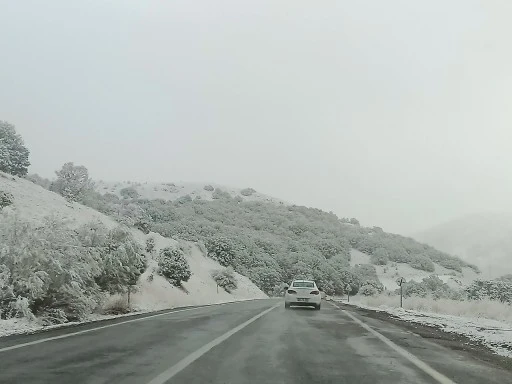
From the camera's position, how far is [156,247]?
64750 millimetres

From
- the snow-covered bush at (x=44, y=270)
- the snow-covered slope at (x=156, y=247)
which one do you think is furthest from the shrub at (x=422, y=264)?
the snow-covered bush at (x=44, y=270)

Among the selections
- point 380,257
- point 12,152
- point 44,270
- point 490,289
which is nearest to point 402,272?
point 380,257

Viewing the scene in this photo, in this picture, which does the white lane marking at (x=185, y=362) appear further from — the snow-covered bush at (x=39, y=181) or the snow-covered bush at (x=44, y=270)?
the snow-covered bush at (x=39, y=181)

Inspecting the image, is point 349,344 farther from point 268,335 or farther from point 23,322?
point 23,322

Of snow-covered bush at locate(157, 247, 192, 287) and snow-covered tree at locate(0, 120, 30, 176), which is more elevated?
snow-covered tree at locate(0, 120, 30, 176)

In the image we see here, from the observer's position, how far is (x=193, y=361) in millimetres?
7945

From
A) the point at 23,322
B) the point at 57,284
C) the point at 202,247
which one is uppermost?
the point at 202,247

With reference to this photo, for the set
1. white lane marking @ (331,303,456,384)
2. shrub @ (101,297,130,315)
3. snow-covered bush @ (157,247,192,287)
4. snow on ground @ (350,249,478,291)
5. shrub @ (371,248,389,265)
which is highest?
shrub @ (371,248,389,265)

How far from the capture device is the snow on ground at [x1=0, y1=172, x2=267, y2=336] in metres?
38.8

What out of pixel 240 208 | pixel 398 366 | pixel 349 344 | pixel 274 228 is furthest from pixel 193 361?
pixel 240 208

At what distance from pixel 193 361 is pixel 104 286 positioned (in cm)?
1440

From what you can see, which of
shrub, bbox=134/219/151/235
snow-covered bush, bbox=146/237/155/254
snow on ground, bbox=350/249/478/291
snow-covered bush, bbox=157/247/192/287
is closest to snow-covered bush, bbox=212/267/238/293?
shrub, bbox=134/219/151/235

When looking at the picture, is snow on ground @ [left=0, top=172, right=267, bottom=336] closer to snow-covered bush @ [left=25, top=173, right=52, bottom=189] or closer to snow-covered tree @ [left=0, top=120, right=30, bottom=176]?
snow-covered tree @ [left=0, top=120, right=30, bottom=176]

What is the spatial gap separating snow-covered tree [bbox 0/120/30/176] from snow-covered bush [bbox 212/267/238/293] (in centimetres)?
2772
